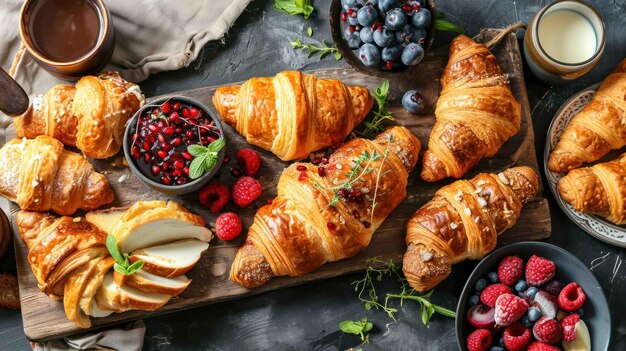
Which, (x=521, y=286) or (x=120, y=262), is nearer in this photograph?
(x=120, y=262)

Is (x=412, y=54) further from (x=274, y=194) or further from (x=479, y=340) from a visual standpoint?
(x=479, y=340)

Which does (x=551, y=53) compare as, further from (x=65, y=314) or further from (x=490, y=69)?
(x=65, y=314)

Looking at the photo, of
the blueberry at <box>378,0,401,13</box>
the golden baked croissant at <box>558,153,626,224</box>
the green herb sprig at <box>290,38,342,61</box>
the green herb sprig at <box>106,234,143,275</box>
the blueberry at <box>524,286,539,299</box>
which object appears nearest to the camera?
the green herb sprig at <box>106,234,143,275</box>

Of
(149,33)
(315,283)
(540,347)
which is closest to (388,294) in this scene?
(315,283)

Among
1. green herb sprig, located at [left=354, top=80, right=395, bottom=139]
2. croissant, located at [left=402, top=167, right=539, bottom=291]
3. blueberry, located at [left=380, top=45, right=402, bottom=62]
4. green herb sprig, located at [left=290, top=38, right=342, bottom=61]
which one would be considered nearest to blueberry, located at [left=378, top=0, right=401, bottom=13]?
blueberry, located at [left=380, top=45, right=402, bottom=62]

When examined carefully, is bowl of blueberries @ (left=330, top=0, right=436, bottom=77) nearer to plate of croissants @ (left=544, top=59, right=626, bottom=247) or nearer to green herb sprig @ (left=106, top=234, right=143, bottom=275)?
plate of croissants @ (left=544, top=59, right=626, bottom=247)

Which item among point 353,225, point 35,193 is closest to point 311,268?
point 353,225

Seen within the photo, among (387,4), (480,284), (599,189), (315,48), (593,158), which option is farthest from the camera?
(315,48)
